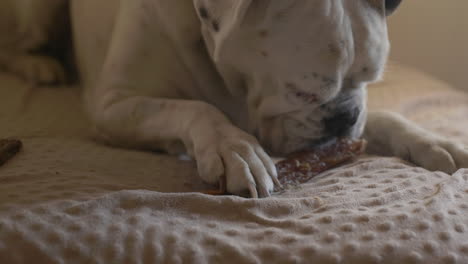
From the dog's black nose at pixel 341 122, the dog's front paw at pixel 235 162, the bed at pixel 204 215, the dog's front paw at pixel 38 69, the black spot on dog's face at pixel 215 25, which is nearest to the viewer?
the bed at pixel 204 215

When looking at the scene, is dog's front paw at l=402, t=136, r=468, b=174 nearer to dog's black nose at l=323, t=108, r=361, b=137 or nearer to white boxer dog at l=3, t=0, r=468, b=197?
white boxer dog at l=3, t=0, r=468, b=197

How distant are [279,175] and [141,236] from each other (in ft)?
1.24

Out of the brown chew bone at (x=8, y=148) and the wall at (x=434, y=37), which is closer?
the brown chew bone at (x=8, y=148)

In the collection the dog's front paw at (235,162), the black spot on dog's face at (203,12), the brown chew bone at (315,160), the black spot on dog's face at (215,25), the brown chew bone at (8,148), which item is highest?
the black spot on dog's face at (203,12)

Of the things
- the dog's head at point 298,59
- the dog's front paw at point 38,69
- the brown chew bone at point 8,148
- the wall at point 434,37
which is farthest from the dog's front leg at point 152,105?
the wall at point 434,37

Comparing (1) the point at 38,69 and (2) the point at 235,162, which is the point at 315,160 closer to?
(2) the point at 235,162

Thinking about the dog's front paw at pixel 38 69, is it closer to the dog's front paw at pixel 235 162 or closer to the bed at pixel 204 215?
the bed at pixel 204 215

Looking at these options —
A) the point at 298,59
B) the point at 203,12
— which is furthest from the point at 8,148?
the point at 298,59

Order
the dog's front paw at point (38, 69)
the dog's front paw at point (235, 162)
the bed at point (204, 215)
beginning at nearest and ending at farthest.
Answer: the bed at point (204, 215), the dog's front paw at point (235, 162), the dog's front paw at point (38, 69)

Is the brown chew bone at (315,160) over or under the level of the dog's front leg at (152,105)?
under

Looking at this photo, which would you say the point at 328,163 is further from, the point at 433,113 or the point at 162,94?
the point at 433,113

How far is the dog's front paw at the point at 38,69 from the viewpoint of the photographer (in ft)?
5.46

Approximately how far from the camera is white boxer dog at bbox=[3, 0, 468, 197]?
36.4 inches

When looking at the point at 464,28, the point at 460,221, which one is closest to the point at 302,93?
the point at 460,221
